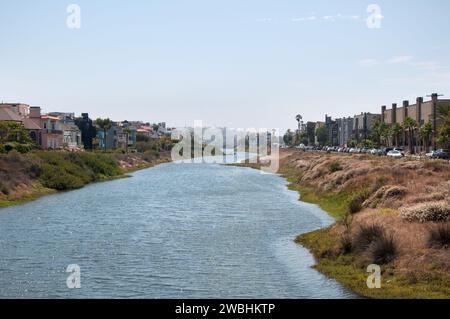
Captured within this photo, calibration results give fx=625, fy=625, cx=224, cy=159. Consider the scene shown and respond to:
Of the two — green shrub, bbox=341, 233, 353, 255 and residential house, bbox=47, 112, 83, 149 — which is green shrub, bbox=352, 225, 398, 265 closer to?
green shrub, bbox=341, 233, 353, 255

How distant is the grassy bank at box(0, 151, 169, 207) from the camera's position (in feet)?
216

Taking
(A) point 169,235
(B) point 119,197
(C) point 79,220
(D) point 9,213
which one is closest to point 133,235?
(A) point 169,235

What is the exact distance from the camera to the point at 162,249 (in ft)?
116

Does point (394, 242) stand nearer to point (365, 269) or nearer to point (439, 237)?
point (365, 269)

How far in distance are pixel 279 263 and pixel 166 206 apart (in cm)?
2779

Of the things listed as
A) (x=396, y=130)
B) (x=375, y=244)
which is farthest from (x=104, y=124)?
(x=375, y=244)

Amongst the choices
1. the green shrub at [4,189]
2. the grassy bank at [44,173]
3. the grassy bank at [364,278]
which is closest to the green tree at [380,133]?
the grassy bank at [44,173]

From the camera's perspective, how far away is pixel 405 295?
23484 mm

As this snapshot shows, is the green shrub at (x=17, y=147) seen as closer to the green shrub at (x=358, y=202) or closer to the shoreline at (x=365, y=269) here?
the green shrub at (x=358, y=202)

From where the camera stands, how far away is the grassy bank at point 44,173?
2594 inches

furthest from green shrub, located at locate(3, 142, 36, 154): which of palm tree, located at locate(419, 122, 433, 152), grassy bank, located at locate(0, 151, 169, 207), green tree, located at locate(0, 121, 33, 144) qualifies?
palm tree, located at locate(419, 122, 433, 152)

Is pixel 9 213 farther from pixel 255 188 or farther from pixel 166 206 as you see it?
pixel 255 188

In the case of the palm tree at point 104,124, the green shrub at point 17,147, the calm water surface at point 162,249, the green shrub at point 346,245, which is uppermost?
the palm tree at point 104,124

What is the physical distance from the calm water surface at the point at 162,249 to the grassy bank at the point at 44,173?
5071 millimetres
